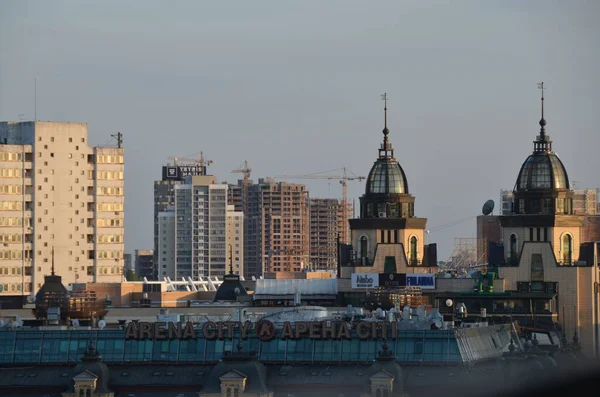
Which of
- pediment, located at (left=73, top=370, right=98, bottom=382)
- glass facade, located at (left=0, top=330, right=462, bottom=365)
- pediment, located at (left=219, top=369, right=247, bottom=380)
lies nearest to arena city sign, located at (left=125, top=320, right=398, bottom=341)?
glass facade, located at (left=0, top=330, right=462, bottom=365)

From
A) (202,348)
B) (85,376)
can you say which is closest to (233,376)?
(85,376)

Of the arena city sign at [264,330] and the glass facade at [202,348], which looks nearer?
the glass facade at [202,348]

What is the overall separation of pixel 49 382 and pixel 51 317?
130ft

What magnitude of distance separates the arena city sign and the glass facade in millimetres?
301

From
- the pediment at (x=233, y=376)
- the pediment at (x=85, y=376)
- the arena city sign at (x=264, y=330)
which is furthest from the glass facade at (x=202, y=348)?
the pediment at (x=233, y=376)

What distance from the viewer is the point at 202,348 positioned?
140625 mm

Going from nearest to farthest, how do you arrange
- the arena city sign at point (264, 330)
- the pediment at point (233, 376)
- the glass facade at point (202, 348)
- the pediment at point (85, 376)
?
the pediment at point (233, 376), the pediment at point (85, 376), the glass facade at point (202, 348), the arena city sign at point (264, 330)

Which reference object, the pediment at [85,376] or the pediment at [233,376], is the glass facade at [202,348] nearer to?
the pediment at [85,376]

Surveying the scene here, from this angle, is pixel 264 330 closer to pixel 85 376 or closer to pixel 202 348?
pixel 202 348

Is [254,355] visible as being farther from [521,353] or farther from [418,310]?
[418,310]

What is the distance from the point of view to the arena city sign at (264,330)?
14012cm

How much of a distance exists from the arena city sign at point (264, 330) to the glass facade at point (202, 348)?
301 mm

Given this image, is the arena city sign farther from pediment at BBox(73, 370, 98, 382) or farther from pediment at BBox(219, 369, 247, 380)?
pediment at BBox(219, 369, 247, 380)

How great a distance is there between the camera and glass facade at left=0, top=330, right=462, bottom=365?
452ft
